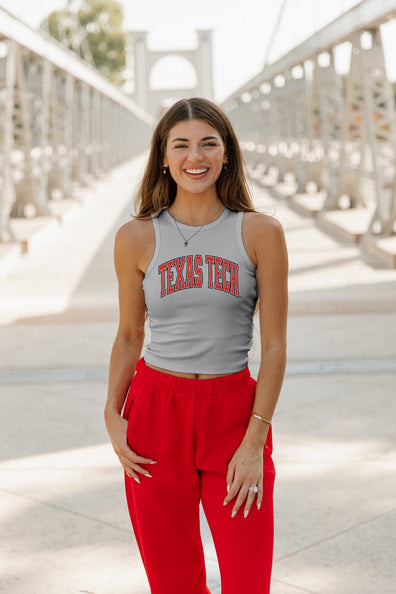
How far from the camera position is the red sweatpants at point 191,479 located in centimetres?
196

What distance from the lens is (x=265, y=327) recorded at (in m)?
2.02

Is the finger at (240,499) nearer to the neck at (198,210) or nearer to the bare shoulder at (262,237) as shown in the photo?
the bare shoulder at (262,237)

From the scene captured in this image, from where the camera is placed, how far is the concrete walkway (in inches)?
118

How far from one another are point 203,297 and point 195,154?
0.31m

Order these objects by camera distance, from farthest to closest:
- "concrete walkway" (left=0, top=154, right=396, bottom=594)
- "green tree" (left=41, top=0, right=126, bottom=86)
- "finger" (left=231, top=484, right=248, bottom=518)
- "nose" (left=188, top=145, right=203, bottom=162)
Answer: "green tree" (left=41, top=0, right=126, bottom=86), "concrete walkway" (left=0, top=154, right=396, bottom=594), "nose" (left=188, top=145, right=203, bottom=162), "finger" (left=231, top=484, right=248, bottom=518)

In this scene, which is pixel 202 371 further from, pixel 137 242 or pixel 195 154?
pixel 195 154

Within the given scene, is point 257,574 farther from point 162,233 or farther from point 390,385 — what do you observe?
point 390,385

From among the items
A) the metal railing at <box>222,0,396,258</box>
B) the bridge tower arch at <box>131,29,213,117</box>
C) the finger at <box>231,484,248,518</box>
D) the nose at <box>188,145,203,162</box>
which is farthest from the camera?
the bridge tower arch at <box>131,29,213,117</box>

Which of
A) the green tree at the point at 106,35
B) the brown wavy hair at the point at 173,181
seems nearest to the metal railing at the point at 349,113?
the brown wavy hair at the point at 173,181

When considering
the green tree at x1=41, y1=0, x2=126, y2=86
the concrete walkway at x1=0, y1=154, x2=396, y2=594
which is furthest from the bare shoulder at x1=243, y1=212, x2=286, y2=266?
the green tree at x1=41, y1=0, x2=126, y2=86

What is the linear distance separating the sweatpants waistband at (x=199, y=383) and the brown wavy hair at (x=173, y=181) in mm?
367

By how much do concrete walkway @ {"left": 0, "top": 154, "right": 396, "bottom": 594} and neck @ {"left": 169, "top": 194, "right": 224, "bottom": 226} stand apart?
125cm

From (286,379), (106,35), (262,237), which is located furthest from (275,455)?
(106,35)

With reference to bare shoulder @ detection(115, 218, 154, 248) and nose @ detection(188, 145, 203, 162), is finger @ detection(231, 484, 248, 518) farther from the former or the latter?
nose @ detection(188, 145, 203, 162)
